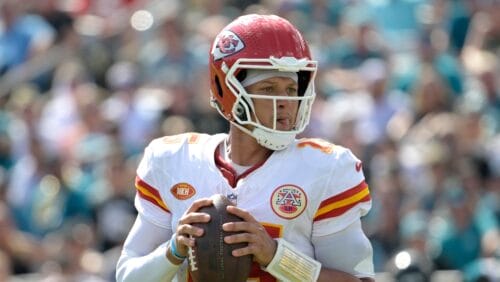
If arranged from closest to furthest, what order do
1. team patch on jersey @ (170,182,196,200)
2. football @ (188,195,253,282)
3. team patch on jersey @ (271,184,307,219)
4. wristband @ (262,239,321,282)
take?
football @ (188,195,253,282) → wristband @ (262,239,321,282) → team patch on jersey @ (271,184,307,219) → team patch on jersey @ (170,182,196,200)

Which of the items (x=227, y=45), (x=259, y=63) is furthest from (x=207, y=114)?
(x=259, y=63)

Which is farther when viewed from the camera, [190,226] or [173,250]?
[173,250]

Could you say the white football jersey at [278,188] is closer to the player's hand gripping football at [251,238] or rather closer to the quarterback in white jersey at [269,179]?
the quarterback in white jersey at [269,179]

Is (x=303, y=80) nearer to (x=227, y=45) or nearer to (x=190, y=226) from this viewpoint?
(x=227, y=45)

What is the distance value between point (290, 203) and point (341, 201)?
16 centimetres

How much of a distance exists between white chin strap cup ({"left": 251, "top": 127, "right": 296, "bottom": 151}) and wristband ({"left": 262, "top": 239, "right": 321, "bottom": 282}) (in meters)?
0.33

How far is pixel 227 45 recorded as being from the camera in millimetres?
4395

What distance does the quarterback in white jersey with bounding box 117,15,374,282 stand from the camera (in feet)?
14.0

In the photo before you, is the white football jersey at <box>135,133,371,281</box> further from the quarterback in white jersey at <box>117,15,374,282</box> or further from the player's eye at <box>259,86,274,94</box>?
the player's eye at <box>259,86,274,94</box>

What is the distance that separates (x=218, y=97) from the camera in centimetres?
448

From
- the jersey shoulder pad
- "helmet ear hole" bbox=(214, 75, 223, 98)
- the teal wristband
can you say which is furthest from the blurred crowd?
the teal wristband

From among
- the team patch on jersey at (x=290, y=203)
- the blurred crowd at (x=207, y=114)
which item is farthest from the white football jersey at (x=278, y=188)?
the blurred crowd at (x=207, y=114)

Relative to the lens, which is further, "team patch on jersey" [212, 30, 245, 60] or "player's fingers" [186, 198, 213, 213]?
"team patch on jersey" [212, 30, 245, 60]

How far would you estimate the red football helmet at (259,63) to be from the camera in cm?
430
